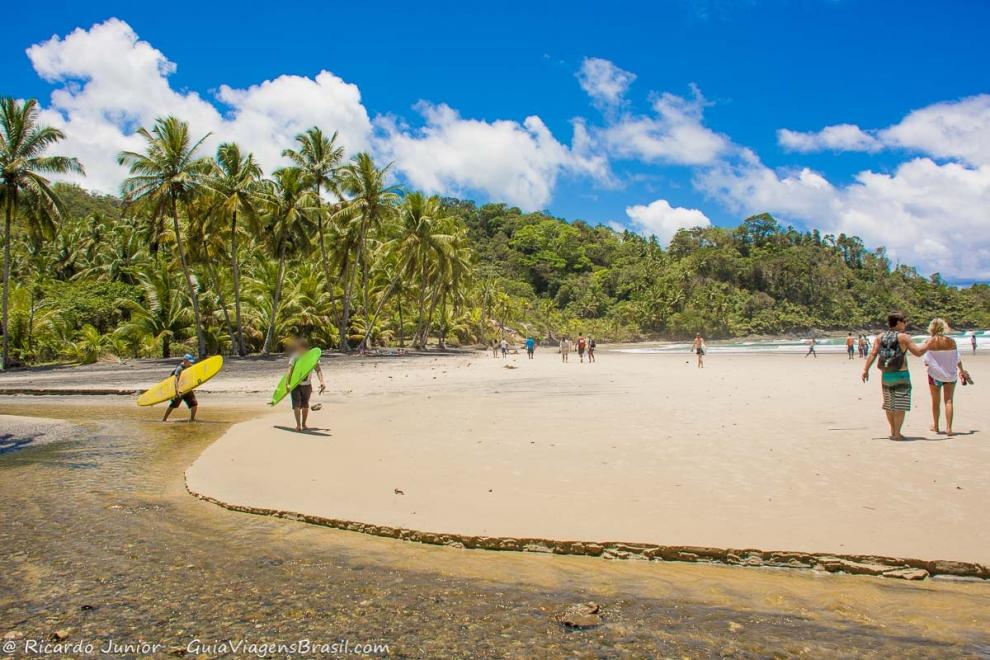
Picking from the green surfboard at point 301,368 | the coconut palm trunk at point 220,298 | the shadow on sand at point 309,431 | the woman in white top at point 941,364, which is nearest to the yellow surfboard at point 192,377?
the shadow on sand at point 309,431

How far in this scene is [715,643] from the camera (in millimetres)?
3406

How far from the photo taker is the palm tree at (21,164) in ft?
89.7

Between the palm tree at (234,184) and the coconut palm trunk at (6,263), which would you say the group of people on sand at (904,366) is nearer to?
the palm tree at (234,184)

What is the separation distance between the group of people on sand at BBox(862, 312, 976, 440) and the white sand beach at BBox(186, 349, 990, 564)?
0.43 meters

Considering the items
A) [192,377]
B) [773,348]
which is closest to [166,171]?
[192,377]

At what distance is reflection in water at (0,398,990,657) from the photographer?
346 cm

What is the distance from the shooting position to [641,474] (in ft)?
22.9

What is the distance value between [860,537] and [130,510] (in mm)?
6655

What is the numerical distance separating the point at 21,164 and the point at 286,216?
460 inches

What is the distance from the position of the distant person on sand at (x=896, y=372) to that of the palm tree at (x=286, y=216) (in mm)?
30575

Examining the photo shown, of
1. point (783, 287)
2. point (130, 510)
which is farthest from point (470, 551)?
point (783, 287)

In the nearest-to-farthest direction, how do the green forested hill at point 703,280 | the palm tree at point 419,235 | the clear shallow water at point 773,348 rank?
the palm tree at point 419,235 → the clear shallow water at point 773,348 → the green forested hill at point 703,280

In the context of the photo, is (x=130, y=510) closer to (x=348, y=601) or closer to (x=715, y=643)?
(x=348, y=601)

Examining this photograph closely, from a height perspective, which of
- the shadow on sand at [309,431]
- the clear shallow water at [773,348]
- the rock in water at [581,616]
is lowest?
the rock in water at [581,616]
